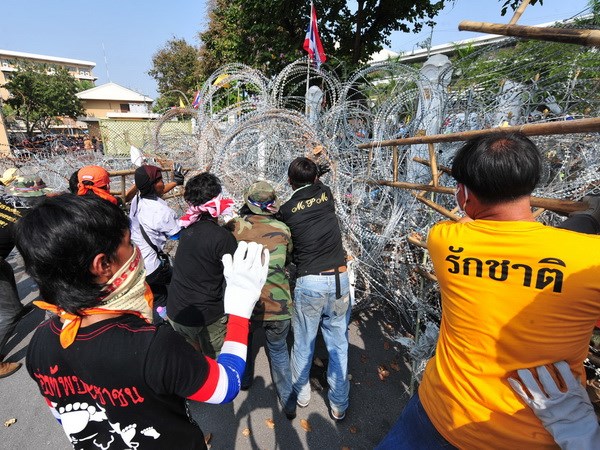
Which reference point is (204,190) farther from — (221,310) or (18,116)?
(18,116)

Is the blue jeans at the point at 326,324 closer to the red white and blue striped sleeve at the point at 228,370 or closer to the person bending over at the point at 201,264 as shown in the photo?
the person bending over at the point at 201,264

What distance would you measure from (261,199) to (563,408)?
2.08m

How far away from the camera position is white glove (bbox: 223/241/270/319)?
1305mm

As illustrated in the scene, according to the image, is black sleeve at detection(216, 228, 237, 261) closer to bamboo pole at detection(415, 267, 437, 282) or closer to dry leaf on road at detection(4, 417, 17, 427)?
bamboo pole at detection(415, 267, 437, 282)

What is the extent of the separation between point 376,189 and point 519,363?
132 inches

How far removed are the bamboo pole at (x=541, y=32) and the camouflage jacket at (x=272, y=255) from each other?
69.4 inches

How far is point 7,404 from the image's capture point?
9.65 ft

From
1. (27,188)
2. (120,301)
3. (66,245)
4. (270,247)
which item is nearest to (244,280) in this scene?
(120,301)

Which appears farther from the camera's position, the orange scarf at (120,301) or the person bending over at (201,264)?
the person bending over at (201,264)

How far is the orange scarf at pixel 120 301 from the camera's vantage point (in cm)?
104

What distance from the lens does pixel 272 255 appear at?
8.26 ft

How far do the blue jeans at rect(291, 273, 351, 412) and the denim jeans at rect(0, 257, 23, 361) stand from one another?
3.19 metres

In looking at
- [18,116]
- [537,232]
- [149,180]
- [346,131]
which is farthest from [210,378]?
[18,116]

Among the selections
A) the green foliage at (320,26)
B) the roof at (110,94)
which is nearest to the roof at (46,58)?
the roof at (110,94)
